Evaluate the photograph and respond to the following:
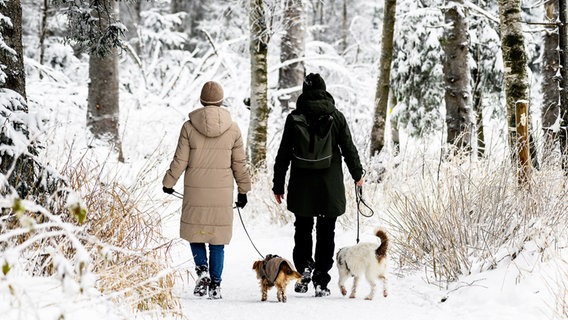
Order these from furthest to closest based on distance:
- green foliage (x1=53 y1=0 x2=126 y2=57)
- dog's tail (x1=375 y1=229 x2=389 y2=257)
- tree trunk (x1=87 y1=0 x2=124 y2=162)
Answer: tree trunk (x1=87 y1=0 x2=124 y2=162) < green foliage (x1=53 y1=0 x2=126 y2=57) < dog's tail (x1=375 y1=229 x2=389 y2=257)

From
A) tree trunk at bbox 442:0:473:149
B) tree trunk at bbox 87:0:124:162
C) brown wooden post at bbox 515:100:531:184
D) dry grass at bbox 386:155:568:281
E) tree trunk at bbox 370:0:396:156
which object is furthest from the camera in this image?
tree trunk at bbox 87:0:124:162

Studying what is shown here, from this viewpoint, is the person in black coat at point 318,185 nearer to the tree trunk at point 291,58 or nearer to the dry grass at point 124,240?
the dry grass at point 124,240

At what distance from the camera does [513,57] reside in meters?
6.15

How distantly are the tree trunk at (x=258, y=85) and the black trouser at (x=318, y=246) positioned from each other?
4753 mm

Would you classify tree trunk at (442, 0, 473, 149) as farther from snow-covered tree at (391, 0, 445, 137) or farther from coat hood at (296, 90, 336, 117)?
snow-covered tree at (391, 0, 445, 137)

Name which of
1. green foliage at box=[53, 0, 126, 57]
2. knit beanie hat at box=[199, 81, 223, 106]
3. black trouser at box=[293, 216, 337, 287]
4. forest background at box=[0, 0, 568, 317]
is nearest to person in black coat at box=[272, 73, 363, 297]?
black trouser at box=[293, 216, 337, 287]

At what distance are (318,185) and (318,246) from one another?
537 mm

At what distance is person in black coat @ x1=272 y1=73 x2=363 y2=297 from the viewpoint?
203 inches

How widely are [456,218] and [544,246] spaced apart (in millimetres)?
758

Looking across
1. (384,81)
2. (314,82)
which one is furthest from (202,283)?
(384,81)

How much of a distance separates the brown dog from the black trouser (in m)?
0.44

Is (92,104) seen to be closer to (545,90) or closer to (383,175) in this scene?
(383,175)

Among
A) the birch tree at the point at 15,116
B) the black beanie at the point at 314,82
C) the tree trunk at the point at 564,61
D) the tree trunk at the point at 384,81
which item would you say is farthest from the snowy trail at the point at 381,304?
the tree trunk at the point at 384,81

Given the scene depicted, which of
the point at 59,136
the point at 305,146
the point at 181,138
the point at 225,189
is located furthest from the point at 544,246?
the point at 59,136
